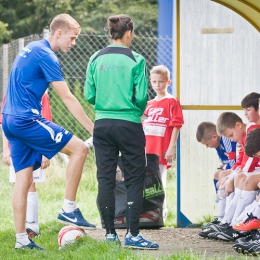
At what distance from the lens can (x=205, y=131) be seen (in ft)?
27.5

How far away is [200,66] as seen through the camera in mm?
8789

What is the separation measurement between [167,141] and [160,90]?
57cm

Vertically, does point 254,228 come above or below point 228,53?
below

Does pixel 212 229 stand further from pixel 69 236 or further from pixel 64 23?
pixel 64 23

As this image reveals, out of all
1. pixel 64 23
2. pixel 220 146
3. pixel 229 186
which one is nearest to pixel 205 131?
pixel 220 146

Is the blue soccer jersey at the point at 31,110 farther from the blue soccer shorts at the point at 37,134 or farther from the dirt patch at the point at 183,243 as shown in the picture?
the dirt patch at the point at 183,243

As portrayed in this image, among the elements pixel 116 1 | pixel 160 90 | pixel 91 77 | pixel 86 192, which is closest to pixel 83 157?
pixel 91 77

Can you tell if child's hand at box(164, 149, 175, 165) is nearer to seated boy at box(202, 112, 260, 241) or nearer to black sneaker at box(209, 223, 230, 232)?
seated boy at box(202, 112, 260, 241)

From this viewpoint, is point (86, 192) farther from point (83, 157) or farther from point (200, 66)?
point (83, 157)

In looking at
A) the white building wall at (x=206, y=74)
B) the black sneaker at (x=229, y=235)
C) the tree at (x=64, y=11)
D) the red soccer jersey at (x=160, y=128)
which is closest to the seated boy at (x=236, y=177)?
the black sneaker at (x=229, y=235)

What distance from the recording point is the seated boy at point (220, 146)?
8.13 metres

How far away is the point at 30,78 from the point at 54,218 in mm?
2756

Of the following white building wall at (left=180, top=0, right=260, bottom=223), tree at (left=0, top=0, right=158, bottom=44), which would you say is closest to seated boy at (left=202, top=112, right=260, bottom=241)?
white building wall at (left=180, top=0, right=260, bottom=223)

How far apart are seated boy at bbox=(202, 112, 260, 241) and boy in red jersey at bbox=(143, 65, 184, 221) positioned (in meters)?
0.93
